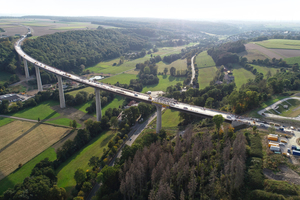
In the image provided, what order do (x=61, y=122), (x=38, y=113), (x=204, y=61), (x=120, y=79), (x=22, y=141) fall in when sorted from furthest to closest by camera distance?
→ 1. (x=204, y=61)
2. (x=120, y=79)
3. (x=38, y=113)
4. (x=61, y=122)
5. (x=22, y=141)

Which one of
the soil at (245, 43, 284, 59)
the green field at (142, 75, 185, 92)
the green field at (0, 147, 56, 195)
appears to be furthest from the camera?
the soil at (245, 43, 284, 59)

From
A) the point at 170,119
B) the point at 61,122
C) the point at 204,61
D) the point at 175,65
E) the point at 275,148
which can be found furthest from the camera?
the point at 175,65

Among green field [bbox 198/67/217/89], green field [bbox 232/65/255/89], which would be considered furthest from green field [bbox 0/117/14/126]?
green field [bbox 232/65/255/89]

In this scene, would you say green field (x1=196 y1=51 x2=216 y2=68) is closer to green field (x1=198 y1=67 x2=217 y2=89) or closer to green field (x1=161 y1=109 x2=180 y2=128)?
green field (x1=198 y1=67 x2=217 y2=89)

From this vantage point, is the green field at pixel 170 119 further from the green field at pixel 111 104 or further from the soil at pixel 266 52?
the soil at pixel 266 52

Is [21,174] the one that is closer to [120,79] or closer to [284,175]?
[284,175]

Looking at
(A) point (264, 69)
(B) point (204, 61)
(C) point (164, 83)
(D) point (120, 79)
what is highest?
(A) point (264, 69)

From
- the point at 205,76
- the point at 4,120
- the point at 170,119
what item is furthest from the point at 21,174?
the point at 205,76
